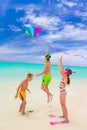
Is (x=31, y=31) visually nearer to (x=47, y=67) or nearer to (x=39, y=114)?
(x=47, y=67)

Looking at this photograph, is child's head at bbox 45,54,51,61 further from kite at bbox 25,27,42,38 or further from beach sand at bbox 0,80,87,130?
beach sand at bbox 0,80,87,130

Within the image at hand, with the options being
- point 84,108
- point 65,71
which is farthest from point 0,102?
point 65,71

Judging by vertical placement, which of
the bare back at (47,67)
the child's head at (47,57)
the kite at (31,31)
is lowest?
the bare back at (47,67)

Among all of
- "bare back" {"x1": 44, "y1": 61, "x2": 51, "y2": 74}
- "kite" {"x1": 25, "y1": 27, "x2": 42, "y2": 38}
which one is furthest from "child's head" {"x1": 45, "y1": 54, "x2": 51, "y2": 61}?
"kite" {"x1": 25, "y1": 27, "x2": 42, "y2": 38}

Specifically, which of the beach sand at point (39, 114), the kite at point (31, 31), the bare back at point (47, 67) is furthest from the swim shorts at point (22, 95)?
the kite at point (31, 31)

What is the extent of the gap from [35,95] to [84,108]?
2.38m

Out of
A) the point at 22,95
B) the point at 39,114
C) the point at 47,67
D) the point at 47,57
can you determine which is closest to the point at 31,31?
the point at 47,57

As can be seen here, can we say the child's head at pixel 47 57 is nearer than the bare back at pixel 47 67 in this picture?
Yes

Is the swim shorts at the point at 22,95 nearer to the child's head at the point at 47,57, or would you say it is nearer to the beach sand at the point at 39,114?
the beach sand at the point at 39,114

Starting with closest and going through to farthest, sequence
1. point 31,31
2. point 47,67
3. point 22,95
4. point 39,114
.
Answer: point 22,95 → point 39,114 → point 31,31 → point 47,67

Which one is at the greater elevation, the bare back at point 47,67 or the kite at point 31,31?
the kite at point 31,31

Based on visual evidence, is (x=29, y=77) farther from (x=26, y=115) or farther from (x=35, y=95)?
(x=35, y=95)

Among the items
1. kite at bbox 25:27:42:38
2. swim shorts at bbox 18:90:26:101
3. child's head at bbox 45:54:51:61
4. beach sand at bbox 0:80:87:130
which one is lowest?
beach sand at bbox 0:80:87:130

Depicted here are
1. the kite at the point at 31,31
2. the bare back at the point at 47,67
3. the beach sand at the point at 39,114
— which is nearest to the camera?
the beach sand at the point at 39,114
